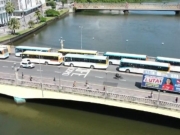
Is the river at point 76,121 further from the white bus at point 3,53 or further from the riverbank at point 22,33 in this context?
the riverbank at point 22,33

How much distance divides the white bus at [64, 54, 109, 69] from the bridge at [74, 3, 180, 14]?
97851 millimetres

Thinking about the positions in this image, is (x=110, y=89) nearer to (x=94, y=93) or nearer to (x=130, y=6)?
(x=94, y=93)

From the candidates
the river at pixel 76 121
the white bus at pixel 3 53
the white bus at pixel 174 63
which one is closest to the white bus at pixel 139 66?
the white bus at pixel 174 63

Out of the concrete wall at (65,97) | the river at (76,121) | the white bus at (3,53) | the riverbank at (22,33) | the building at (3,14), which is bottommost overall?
the river at (76,121)

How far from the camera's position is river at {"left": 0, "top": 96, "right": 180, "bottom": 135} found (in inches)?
1558

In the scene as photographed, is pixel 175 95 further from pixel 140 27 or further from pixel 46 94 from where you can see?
pixel 140 27

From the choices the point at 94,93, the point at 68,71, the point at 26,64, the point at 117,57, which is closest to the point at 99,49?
the point at 117,57

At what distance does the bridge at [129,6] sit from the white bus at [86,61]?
9785 centimetres

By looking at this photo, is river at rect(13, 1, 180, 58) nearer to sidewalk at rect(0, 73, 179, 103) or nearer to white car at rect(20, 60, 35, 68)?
white car at rect(20, 60, 35, 68)

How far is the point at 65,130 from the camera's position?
4022cm

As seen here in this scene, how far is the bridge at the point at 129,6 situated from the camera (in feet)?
447

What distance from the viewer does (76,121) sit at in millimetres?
42156

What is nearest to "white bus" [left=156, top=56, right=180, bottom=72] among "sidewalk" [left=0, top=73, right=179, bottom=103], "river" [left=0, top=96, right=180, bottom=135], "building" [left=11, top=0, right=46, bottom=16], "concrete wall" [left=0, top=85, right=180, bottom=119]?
"sidewalk" [left=0, top=73, right=179, bottom=103]

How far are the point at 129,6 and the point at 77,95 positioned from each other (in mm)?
112382
